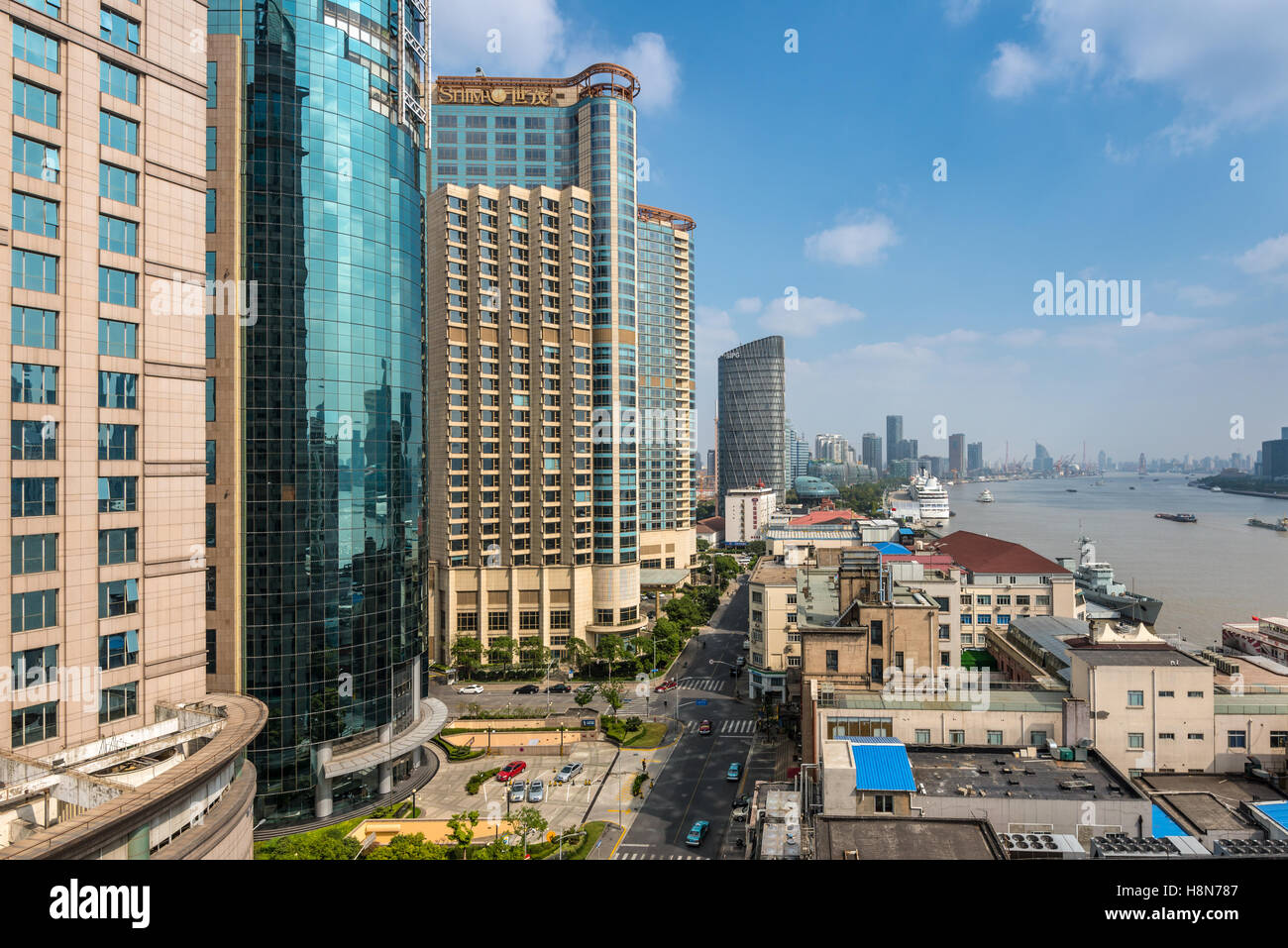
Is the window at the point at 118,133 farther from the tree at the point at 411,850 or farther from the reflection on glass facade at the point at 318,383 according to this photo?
the tree at the point at 411,850

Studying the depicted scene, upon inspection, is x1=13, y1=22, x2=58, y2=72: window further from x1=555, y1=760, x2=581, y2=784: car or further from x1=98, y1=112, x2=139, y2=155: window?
x1=555, y1=760, x2=581, y2=784: car

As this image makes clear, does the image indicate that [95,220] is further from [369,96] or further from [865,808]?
[865,808]

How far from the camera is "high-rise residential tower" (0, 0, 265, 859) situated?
10242mm

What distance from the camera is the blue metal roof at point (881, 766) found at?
12.5 meters

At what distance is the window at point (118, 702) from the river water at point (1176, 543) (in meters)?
45.8

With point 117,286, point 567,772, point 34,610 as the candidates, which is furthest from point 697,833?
point 117,286

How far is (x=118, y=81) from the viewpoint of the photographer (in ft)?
38.8

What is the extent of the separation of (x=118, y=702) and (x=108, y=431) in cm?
466

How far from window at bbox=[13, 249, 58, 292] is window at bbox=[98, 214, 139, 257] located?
83 centimetres

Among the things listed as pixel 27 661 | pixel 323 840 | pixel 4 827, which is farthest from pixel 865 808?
pixel 27 661

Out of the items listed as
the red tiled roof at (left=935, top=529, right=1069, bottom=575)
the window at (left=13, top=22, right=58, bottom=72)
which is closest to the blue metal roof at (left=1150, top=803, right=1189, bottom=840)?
the red tiled roof at (left=935, top=529, right=1069, bottom=575)
